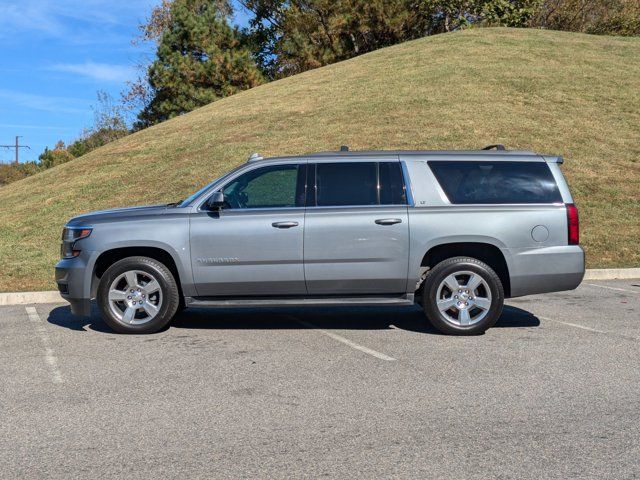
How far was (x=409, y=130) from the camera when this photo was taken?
74.5 ft

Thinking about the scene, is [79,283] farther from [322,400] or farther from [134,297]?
[322,400]

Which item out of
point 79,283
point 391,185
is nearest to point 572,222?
point 391,185

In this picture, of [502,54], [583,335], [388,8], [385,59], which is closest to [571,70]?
[502,54]

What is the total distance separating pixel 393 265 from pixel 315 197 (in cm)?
111

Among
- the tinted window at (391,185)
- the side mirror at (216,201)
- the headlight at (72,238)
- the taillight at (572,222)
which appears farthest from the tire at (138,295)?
the taillight at (572,222)

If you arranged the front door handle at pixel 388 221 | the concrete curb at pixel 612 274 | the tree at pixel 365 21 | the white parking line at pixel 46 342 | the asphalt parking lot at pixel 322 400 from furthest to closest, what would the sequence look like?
the tree at pixel 365 21
the concrete curb at pixel 612 274
the front door handle at pixel 388 221
the white parking line at pixel 46 342
the asphalt parking lot at pixel 322 400

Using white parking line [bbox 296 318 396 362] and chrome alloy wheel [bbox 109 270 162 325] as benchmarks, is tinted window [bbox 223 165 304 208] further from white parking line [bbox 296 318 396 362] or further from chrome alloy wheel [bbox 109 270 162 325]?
white parking line [bbox 296 318 396 362]

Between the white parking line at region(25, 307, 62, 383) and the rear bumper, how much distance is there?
15.1 feet

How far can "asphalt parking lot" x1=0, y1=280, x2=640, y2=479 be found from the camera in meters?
4.32

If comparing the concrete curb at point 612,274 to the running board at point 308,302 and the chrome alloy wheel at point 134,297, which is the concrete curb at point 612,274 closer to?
the running board at point 308,302

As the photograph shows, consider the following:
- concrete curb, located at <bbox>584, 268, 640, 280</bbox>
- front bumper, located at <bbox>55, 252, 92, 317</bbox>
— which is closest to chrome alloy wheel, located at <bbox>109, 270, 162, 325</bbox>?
front bumper, located at <bbox>55, 252, 92, 317</bbox>

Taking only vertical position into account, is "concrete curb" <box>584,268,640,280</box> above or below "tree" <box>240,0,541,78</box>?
below

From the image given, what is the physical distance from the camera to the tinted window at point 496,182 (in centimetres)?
814

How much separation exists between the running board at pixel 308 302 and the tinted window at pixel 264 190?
101 cm
